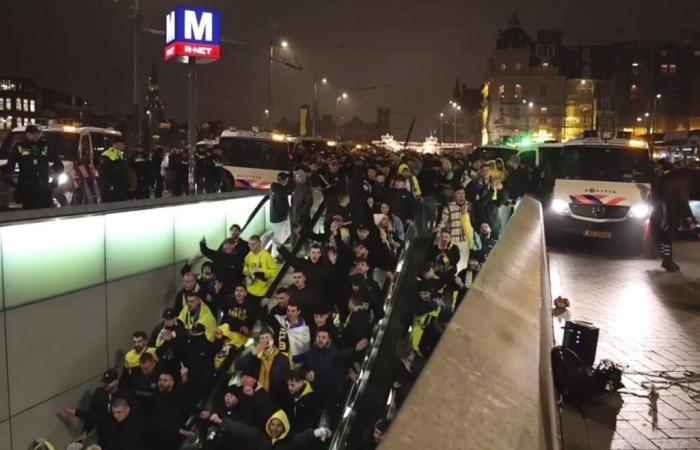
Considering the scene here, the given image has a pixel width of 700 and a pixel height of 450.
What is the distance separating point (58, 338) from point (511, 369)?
6.79 metres

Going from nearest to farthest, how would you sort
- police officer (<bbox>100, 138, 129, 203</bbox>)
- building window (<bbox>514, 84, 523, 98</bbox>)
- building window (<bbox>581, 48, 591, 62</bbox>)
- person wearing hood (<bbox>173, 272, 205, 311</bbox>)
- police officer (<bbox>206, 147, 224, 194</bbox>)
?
1. person wearing hood (<bbox>173, 272, 205, 311</bbox>)
2. police officer (<bbox>100, 138, 129, 203</bbox>)
3. police officer (<bbox>206, 147, 224, 194</bbox>)
4. building window (<bbox>581, 48, 591, 62</bbox>)
5. building window (<bbox>514, 84, 523, 98</bbox>)

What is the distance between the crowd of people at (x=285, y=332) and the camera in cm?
725

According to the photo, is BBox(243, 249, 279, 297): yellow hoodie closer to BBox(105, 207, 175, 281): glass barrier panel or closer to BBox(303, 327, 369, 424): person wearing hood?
BBox(105, 207, 175, 281): glass barrier panel

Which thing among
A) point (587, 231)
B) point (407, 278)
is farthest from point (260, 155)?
point (407, 278)

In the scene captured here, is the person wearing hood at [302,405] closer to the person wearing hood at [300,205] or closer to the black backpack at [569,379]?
the black backpack at [569,379]

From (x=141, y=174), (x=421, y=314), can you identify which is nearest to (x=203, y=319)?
(x=421, y=314)

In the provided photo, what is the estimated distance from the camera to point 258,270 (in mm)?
10297

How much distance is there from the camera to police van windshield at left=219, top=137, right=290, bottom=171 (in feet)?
68.8

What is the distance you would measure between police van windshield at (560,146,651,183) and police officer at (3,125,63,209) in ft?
43.1

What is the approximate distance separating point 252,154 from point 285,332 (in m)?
13.4

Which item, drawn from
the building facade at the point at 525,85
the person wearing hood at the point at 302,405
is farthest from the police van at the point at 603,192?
the building facade at the point at 525,85

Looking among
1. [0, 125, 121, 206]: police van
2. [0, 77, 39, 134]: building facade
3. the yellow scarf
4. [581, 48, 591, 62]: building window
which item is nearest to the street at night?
the yellow scarf

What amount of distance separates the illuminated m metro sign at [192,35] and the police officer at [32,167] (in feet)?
19.1

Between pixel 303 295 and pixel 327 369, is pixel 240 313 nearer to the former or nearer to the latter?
pixel 303 295
